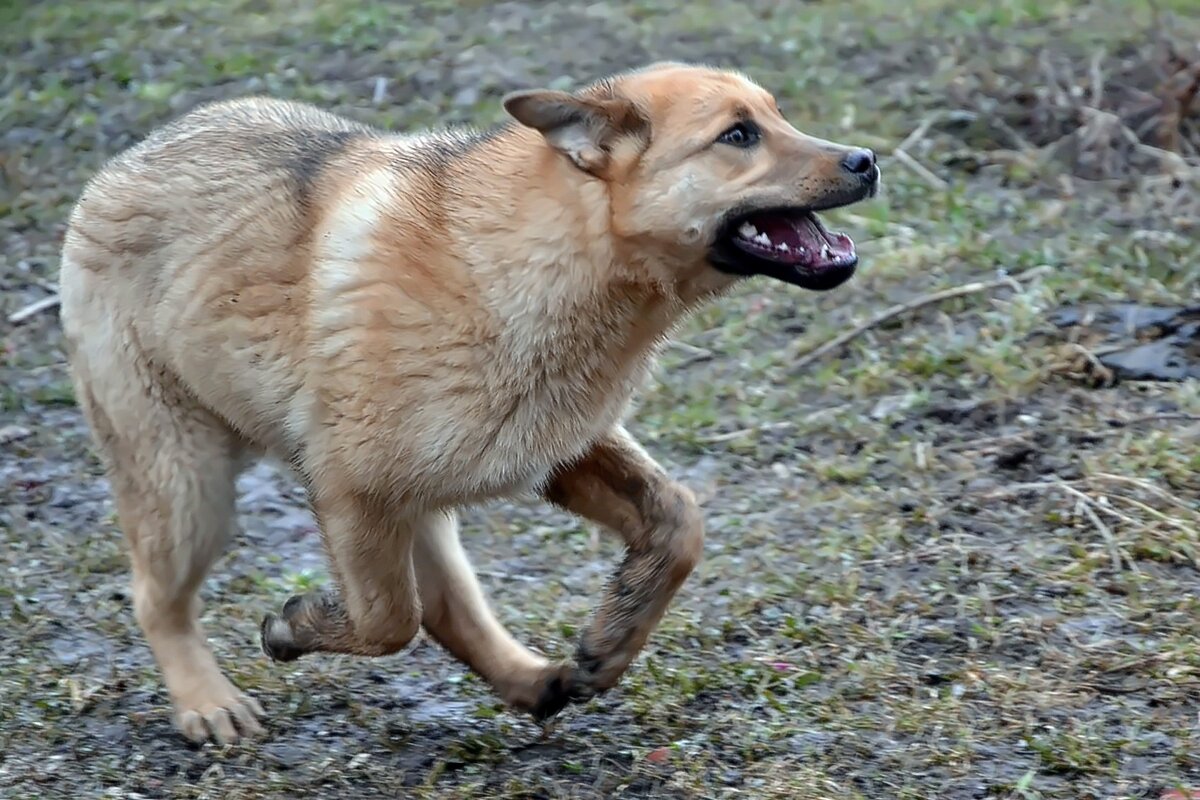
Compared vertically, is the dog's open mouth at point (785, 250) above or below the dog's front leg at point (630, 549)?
above

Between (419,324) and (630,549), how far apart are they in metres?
0.87

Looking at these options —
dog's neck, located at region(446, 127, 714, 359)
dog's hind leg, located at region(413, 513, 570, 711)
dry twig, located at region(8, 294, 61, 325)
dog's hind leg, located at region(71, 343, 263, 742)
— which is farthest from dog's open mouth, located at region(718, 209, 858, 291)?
dry twig, located at region(8, 294, 61, 325)

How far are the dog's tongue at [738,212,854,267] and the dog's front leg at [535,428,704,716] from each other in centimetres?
74

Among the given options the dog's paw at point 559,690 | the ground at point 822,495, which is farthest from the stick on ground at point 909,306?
the dog's paw at point 559,690

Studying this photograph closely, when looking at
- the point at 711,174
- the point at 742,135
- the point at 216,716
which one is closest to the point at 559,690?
the point at 216,716

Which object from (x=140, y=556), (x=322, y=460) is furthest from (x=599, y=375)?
(x=140, y=556)

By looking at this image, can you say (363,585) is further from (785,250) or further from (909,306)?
(909,306)

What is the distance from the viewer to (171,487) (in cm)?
487

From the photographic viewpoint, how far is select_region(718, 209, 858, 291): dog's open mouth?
4.32 metres

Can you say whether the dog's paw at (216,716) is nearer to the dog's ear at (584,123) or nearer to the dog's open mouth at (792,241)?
the dog's ear at (584,123)

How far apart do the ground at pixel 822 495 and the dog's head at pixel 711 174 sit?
136 cm

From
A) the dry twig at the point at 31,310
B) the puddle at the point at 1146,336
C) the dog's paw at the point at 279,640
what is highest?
the puddle at the point at 1146,336

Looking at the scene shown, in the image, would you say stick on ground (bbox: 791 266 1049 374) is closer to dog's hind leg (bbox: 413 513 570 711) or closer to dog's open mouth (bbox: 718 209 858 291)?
dog's hind leg (bbox: 413 513 570 711)

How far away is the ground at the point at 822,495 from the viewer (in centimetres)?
468
